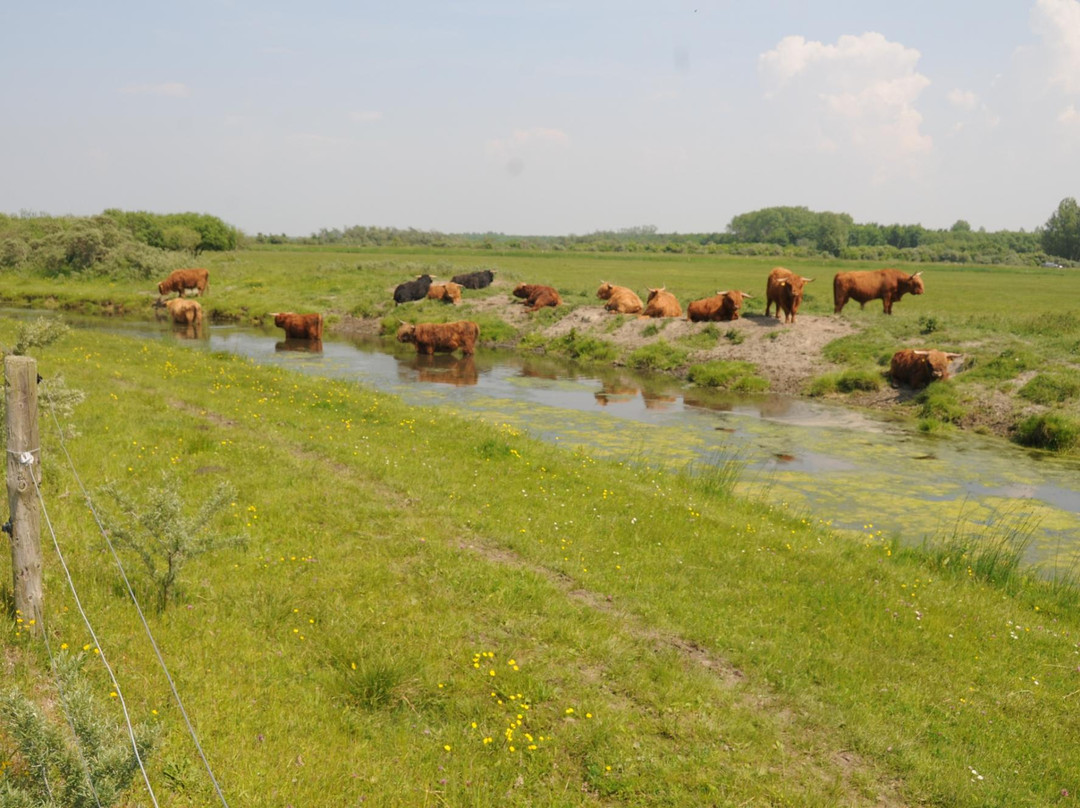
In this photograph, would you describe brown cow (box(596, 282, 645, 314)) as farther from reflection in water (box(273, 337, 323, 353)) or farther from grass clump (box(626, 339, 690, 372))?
reflection in water (box(273, 337, 323, 353))

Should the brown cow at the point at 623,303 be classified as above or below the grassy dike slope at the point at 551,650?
above

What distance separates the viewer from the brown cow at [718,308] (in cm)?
3428

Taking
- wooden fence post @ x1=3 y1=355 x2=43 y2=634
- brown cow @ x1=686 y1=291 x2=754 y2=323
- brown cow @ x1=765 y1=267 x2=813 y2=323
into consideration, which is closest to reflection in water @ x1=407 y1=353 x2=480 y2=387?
brown cow @ x1=686 y1=291 x2=754 y2=323

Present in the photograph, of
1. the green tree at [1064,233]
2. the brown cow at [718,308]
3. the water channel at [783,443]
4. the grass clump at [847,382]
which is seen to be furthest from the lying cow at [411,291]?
the green tree at [1064,233]

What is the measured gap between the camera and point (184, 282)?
1868 inches

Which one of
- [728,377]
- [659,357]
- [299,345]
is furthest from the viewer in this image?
[299,345]

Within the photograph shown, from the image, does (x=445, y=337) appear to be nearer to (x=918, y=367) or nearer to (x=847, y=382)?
(x=847, y=382)

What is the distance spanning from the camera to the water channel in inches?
555

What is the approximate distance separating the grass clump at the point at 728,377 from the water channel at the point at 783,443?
1092 millimetres

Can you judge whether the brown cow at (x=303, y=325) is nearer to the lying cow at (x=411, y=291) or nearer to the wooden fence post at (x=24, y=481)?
the lying cow at (x=411, y=291)

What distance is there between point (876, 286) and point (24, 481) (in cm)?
3627

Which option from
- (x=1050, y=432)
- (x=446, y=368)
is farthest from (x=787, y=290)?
(x=446, y=368)

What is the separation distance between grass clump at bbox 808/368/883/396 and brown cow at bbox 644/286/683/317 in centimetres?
1092

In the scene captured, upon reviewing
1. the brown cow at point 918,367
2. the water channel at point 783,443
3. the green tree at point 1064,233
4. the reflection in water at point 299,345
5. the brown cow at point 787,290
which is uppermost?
the green tree at point 1064,233
